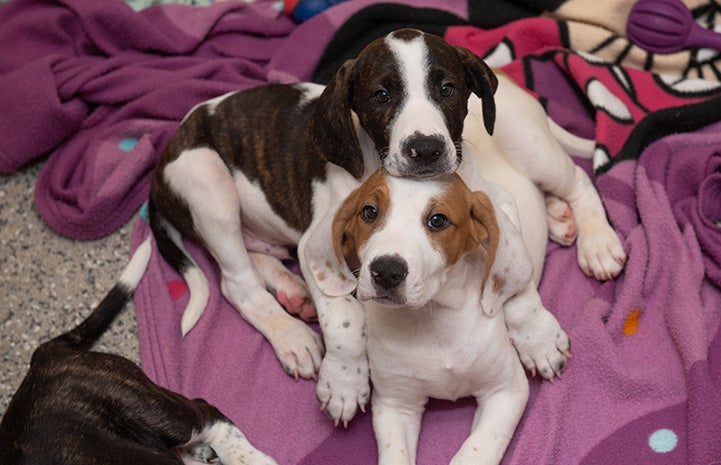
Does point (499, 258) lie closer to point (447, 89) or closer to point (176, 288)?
point (447, 89)

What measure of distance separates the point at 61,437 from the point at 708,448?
83.7 inches

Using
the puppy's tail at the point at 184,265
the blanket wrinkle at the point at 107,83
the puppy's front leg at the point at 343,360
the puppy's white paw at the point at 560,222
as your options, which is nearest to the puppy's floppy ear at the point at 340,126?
the puppy's front leg at the point at 343,360

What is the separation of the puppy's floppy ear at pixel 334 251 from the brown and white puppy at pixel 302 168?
2 cm

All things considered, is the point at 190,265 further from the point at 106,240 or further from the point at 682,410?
the point at 682,410

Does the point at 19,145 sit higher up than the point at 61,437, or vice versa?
the point at 61,437

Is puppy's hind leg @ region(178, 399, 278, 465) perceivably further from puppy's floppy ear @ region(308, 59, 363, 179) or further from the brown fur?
puppy's floppy ear @ region(308, 59, 363, 179)

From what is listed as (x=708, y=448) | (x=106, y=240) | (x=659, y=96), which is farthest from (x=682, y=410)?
(x=106, y=240)

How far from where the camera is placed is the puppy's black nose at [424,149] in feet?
10.0

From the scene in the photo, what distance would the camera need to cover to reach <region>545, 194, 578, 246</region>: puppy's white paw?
13.6ft

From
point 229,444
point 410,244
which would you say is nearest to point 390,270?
point 410,244

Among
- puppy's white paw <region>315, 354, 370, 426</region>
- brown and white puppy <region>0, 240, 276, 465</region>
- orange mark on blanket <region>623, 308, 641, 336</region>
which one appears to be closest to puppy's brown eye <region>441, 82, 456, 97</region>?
puppy's white paw <region>315, 354, 370, 426</region>

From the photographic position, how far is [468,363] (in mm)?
3305

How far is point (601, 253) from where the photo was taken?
157 inches

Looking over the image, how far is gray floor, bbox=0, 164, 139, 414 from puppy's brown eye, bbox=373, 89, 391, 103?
5.20 feet
